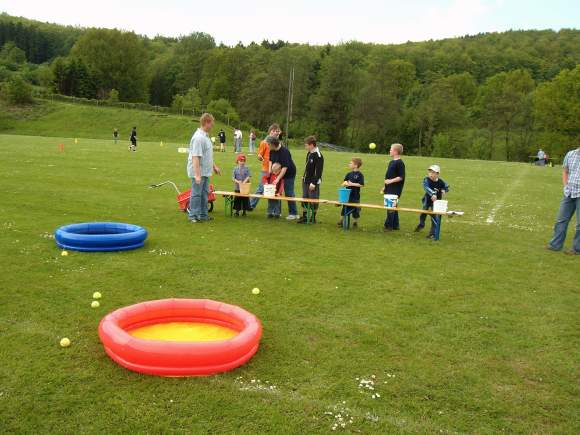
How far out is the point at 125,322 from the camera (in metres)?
5.11

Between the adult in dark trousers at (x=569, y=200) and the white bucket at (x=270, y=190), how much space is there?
5812mm

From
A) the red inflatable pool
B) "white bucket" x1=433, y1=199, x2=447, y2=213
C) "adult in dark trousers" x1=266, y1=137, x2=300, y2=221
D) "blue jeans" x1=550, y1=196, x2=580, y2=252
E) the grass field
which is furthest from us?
"adult in dark trousers" x1=266, y1=137, x2=300, y2=221

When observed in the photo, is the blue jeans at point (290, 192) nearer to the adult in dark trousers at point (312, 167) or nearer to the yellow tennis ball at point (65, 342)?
the adult in dark trousers at point (312, 167)

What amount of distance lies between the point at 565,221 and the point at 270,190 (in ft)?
19.9

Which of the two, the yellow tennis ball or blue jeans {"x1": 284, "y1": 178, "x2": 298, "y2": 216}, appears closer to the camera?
the yellow tennis ball

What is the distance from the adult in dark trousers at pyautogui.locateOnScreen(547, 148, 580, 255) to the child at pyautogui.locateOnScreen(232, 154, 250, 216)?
655 centimetres

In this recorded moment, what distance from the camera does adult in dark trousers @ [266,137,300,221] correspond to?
37.3ft

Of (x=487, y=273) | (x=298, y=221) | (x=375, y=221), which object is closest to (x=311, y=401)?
(x=487, y=273)

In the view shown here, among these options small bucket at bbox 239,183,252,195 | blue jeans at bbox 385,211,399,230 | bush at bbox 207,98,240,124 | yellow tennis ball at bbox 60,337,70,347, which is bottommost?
yellow tennis ball at bbox 60,337,70,347

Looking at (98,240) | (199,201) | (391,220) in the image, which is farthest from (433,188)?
(98,240)

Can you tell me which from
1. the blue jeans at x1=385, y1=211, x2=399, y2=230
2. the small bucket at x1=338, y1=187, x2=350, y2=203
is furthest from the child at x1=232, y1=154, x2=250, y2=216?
the blue jeans at x1=385, y1=211, x2=399, y2=230

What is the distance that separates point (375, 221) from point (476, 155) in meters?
64.1

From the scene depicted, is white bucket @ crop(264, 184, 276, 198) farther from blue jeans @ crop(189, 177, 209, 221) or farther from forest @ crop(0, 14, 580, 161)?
forest @ crop(0, 14, 580, 161)

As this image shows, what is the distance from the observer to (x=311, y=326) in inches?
222
